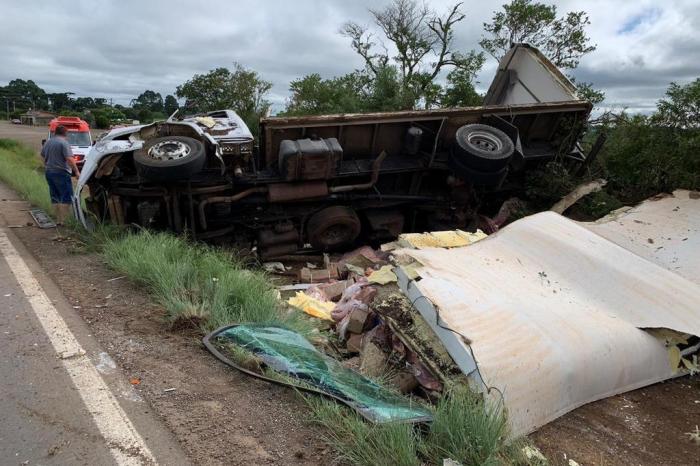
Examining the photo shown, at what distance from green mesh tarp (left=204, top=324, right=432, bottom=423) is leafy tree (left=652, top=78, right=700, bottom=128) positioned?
543cm

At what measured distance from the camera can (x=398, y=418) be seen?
8.34 feet

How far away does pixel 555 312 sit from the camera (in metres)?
3.71

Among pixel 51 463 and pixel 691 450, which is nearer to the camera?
pixel 51 463

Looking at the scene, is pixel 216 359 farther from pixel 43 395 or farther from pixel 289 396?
pixel 43 395

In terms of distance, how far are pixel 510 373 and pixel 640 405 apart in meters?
1.16

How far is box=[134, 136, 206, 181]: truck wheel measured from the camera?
596 centimetres

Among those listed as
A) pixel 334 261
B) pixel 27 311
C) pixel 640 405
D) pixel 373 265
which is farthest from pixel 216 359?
pixel 334 261

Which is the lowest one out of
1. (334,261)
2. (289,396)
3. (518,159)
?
(334,261)

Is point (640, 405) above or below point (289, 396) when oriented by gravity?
below

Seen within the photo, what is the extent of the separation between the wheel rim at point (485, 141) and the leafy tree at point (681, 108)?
6.44 ft

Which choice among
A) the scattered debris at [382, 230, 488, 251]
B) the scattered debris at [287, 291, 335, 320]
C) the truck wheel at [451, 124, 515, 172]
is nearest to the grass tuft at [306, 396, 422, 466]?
the scattered debris at [287, 291, 335, 320]

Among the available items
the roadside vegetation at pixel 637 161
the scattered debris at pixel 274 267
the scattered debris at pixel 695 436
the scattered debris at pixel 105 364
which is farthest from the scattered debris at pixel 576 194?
the scattered debris at pixel 105 364

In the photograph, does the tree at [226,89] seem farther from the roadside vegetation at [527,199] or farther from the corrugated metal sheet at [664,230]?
the corrugated metal sheet at [664,230]

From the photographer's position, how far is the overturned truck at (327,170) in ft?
21.2
